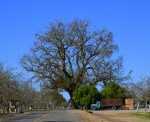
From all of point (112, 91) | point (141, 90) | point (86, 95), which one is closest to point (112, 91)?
point (112, 91)

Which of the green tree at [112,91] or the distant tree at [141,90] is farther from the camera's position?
the green tree at [112,91]

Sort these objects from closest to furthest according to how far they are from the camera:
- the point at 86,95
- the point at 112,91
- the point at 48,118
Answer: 1. the point at 48,118
2. the point at 86,95
3. the point at 112,91

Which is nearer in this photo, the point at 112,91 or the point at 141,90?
the point at 141,90

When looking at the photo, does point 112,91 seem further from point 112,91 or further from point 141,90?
point 141,90

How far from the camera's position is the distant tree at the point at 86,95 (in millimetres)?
86062

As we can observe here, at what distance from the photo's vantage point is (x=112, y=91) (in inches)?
3553

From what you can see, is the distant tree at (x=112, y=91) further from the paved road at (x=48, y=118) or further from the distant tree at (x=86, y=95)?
the paved road at (x=48, y=118)

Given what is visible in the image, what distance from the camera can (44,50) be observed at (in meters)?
88.2

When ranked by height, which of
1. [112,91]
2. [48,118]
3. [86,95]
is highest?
[112,91]

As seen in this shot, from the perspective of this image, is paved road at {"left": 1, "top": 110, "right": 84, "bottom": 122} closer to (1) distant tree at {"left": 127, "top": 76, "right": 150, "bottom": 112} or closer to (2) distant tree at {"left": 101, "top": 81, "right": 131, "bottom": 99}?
(1) distant tree at {"left": 127, "top": 76, "right": 150, "bottom": 112}

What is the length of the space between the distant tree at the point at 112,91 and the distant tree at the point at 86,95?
187 centimetres

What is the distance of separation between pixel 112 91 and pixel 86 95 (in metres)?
6.42

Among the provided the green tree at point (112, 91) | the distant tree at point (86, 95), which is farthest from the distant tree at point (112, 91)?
the distant tree at point (86, 95)

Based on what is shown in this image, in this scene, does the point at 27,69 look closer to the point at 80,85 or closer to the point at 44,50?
the point at 44,50
